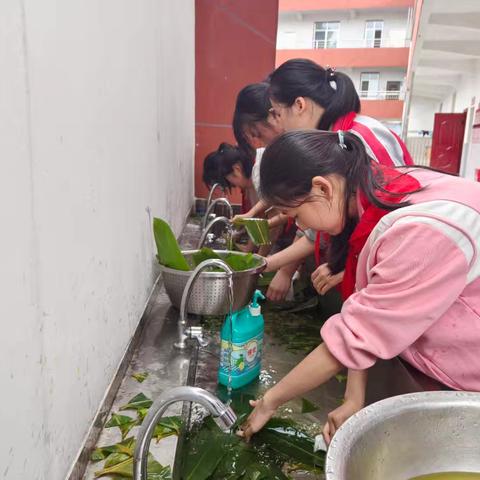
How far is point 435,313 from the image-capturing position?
114 centimetres

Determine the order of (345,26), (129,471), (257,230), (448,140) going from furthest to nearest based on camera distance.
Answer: (345,26) → (448,140) → (257,230) → (129,471)

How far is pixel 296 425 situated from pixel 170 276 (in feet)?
2.76

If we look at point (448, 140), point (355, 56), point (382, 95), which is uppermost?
point (355, 56)

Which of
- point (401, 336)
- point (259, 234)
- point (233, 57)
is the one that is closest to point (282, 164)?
point (401, 336)

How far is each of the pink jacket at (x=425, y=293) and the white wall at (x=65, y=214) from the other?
2.20ft

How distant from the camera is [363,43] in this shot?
858 inches

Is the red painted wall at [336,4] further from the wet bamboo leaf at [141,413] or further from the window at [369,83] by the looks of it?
the wet bamboo leaf at [141,413]

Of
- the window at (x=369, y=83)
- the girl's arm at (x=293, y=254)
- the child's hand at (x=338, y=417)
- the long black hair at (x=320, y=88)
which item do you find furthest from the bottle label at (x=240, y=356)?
the window at (x=369, y=83)

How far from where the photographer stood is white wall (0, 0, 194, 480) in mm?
819

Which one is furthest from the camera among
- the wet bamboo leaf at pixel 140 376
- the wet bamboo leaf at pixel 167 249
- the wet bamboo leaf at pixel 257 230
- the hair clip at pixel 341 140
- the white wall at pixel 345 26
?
the white wall at pixel 345 26

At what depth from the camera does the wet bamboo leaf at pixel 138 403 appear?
1.52 m

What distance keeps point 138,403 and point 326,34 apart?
23.3 meters

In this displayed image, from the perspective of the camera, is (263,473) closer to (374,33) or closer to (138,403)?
(138,403)

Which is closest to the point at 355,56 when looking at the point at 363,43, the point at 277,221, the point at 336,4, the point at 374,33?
the point at 363,43
